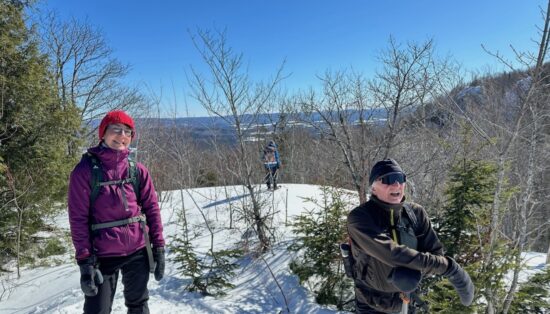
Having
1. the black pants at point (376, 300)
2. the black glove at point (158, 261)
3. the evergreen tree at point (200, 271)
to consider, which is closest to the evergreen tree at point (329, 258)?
the evergreen tree at point (200, 271)

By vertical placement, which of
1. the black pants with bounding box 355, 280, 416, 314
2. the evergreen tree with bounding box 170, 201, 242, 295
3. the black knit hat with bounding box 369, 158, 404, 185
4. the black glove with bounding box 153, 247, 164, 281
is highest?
the black knit hat with bounding box 369, 158, 404, 185

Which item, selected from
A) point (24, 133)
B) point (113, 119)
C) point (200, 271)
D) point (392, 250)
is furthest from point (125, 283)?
point (24, 133)

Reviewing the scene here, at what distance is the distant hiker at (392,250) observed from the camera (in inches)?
76.7

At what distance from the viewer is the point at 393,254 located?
1952mm

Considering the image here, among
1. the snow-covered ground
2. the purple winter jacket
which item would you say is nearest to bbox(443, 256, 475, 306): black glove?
the purple winter jacket

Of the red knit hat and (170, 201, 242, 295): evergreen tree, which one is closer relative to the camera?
the red knit hat

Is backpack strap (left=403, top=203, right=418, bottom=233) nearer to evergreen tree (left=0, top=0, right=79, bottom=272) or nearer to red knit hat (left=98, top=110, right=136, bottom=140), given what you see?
red knit hat (left=98, top=110, right=136, bottom=140)

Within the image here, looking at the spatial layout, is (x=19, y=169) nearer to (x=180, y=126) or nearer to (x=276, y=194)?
(x=180, y=126)

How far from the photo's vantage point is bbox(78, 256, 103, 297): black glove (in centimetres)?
228

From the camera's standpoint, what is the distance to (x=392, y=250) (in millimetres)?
1952

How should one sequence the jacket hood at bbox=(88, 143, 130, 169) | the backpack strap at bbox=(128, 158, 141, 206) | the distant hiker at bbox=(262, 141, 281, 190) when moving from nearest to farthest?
the jacket hood at bbox=(88, 143, 130, 169) → the backpack strap at bbox=(128, 158, 141, 206) → the distant hiker at bbox=(262, 141, 281, 190)

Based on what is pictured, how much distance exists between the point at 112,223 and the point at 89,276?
15.6 inches

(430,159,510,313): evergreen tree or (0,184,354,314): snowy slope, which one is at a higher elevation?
(430,159,510,313): evergreen tree

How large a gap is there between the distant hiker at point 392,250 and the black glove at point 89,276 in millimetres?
1870
